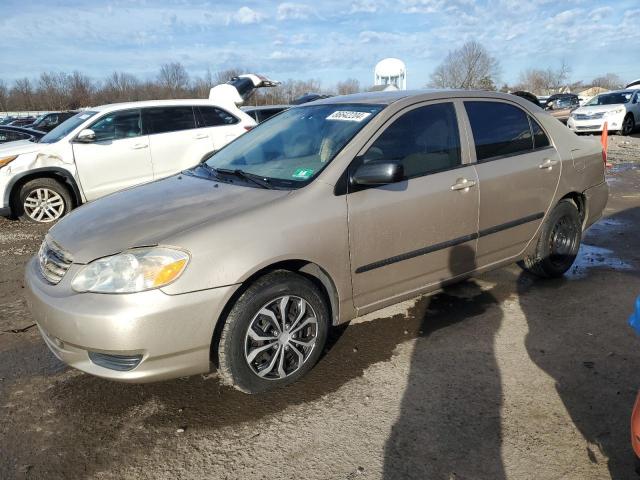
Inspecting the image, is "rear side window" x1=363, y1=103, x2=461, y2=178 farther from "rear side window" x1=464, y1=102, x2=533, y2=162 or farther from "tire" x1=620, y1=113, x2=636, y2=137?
"tire" x1=620, y1=113, x2=636, y2=137

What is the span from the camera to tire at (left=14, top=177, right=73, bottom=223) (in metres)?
7.05

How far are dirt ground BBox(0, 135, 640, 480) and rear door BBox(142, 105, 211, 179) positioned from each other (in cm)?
407

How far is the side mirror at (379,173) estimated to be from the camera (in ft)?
9.57

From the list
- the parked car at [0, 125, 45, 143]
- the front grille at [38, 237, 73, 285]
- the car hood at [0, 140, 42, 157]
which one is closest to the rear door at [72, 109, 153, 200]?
the car hood at [0, 140, 42, 157]

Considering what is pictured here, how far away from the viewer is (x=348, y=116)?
3488 mm

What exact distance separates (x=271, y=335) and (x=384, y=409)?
29.4 inches

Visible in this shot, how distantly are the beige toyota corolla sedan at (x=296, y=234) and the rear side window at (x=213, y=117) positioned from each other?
4.30 m

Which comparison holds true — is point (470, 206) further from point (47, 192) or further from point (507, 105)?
point (47, 192)

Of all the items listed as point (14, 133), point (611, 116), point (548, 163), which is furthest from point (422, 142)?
point (611, 116)

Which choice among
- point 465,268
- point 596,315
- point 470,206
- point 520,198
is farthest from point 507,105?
point 596,315

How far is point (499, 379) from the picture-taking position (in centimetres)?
301

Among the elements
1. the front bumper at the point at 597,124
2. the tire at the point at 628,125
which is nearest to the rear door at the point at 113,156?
the front bumper at the point at 597,124

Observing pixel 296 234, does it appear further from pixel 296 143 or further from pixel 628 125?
pixel 628 125

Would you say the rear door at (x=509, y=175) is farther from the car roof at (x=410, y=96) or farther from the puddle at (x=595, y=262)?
the puddle at (x=595, y=262)
